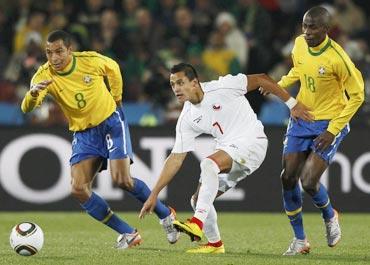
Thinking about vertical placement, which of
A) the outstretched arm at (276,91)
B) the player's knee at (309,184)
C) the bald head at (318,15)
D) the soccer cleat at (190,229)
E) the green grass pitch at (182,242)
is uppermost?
the bald head at (318,15)

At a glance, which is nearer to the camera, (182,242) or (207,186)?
(207,186)

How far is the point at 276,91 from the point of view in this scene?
32.7 feet

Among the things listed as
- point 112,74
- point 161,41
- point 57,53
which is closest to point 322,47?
point 112,74

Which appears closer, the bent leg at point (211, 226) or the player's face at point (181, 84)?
the player's face at point (181, 84)

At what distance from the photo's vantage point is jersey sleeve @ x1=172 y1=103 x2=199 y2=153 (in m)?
9.82

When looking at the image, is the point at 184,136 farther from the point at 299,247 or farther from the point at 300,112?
the point at 299,247

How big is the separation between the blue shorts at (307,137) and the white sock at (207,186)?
1270 millimetres

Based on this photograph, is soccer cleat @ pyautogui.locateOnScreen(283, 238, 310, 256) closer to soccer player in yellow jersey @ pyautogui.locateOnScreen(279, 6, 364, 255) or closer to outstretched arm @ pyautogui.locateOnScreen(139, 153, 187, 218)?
soccer player in yellow jersey @ pyautogui.locateOnScreen(279, 6, 364, 255)

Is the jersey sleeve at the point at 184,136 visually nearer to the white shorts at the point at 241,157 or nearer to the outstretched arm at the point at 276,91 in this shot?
the white shorts at the point at 241,157

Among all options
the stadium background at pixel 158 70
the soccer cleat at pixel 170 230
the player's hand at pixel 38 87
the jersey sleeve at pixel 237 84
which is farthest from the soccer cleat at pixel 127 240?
the stadium background at pixel 158 70

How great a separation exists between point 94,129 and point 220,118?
1.47 m

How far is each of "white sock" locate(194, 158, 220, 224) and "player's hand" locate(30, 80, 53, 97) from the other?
1.53m

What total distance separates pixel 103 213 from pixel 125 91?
611 cm

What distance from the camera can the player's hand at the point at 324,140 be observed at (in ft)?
33.0
